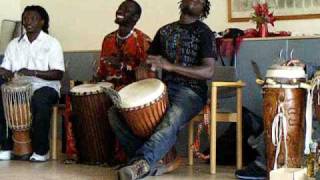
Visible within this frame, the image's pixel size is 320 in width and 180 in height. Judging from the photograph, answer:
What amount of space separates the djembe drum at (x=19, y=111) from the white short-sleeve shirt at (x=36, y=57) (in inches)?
4.9

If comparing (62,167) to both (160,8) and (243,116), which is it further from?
(160,8)

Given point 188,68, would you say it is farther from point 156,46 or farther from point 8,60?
point 8,60

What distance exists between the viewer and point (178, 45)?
13.9 ft

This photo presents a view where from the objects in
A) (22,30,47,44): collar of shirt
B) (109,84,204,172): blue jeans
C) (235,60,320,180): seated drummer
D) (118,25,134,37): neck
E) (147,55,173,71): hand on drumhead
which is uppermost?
(118,25,134,37): neck

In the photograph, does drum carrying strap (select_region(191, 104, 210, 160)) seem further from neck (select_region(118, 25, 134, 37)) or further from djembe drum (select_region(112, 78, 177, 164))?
neck (select_region(118, 25, 134, 37))

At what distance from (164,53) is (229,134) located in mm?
852

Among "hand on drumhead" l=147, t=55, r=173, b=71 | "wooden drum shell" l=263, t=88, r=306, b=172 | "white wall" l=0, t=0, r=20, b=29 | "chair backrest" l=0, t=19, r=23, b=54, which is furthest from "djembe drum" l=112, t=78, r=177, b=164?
"white wall" l=0, t=0, r=20, b=29

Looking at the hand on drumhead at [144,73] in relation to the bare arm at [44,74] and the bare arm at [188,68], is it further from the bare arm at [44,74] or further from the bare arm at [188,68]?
the bare arm at [44,74]

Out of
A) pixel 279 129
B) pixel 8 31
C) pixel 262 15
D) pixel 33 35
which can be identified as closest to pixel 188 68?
pixel 279 129

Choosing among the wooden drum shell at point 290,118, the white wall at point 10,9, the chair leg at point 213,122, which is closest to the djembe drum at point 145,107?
the chair leg at point 213,122

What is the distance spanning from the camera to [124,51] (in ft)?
15.4

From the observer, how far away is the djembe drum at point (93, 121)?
14.8ft

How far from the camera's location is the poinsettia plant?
4875 millimetres

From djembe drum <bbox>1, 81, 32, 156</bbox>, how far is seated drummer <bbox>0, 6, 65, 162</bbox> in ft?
0.16
